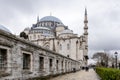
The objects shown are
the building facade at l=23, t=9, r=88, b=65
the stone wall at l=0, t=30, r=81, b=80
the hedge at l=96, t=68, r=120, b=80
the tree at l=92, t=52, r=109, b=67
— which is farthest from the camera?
the building facade at l=23, t=9, r=88, b=65

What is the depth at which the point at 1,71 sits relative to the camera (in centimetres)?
845

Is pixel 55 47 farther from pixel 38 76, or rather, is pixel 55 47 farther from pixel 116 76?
pixel 116 76

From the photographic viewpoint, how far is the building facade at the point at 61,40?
68750 millimetres

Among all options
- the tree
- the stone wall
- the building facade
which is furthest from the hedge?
the building facade

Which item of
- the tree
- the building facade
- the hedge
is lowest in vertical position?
the tree

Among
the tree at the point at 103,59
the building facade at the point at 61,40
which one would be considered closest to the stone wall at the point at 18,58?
the tree at the point at 103,59

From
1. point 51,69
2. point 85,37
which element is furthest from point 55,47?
point 51,69

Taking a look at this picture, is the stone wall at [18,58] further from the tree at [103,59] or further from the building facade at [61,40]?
the building facade at [61,40]

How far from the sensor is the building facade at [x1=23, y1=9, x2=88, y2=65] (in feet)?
226

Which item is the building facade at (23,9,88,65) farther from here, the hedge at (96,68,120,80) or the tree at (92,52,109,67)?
the hedge at (96,68,120,80)

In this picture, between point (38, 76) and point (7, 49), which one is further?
point (38, 76)

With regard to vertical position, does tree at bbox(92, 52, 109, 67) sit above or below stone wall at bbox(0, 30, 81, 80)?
below

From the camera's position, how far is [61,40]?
7031 cm

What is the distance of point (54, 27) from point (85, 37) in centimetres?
A: 1556
